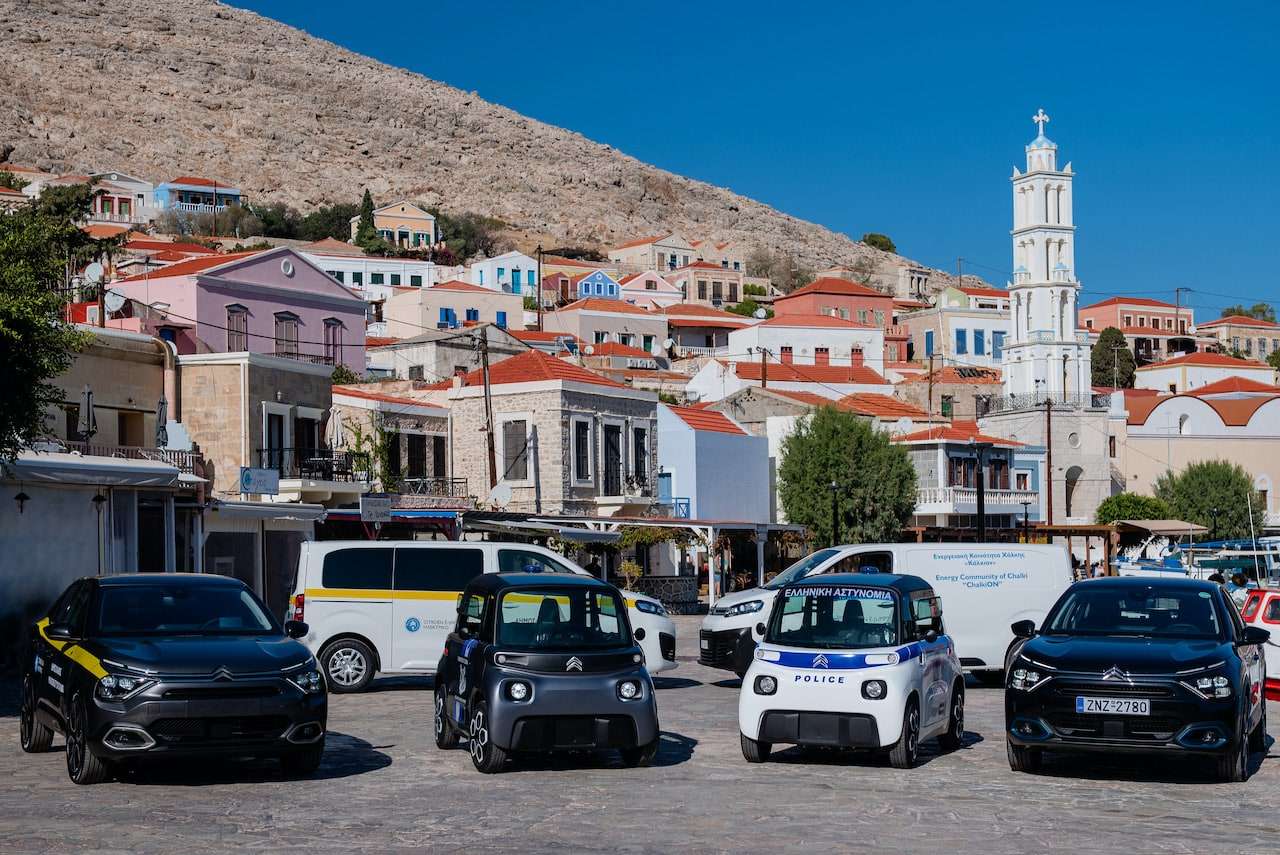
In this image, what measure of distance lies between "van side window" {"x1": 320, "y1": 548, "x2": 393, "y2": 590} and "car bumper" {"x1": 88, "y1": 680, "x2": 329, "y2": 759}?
9.62m

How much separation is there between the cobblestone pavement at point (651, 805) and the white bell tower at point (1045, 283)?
82.2 meters

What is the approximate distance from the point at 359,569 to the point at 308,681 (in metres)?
9.43

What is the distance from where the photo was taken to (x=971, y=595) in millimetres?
23906

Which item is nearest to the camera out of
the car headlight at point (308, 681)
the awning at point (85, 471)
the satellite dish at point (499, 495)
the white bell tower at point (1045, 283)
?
the car headlight at point (308, 681)

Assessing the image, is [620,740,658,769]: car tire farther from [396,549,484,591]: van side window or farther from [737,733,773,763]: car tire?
[396,549,484,591]: van side window

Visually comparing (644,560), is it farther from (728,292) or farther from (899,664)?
(728,292)

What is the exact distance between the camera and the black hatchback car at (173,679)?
13.2 m

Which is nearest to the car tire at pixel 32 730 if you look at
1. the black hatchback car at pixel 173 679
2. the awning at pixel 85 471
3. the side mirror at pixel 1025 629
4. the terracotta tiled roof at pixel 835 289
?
the black hatchback car at pixel 173 679

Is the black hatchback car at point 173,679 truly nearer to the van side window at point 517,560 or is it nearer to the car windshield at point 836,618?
the car windshield at point 836,618

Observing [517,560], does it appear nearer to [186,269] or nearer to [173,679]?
[173,679]

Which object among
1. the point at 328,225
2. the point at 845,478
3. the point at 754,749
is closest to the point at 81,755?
the point at 754,749

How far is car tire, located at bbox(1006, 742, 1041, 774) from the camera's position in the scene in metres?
→ 14.8

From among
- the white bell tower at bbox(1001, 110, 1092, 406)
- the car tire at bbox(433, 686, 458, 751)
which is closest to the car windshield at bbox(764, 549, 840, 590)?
the car tire at bbox(433, 686, 458, 751)

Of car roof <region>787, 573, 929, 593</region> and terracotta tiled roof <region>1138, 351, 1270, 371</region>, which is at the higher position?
terracotta tiled roof <region>1138, 351, 1270, 371</region>
